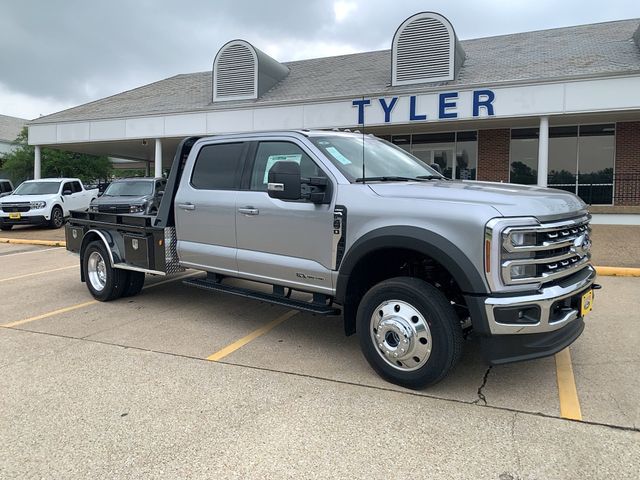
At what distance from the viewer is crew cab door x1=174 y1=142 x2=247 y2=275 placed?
5.34 m

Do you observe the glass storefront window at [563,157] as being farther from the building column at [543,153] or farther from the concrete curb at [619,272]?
the concrete curb at [619,272]

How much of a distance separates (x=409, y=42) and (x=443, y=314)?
15373 millimetres

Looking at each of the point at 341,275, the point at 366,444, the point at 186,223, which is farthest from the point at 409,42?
the point at 366,444

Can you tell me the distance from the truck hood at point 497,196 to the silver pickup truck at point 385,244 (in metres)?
0.01

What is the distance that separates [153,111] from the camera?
1998cm

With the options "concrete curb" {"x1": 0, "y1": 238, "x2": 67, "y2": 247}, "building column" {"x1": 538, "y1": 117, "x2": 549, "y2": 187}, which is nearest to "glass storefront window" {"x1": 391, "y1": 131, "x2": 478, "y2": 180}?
"building column" {"x1": 538, "y1": 117, "x2": 549, "y2": 187}

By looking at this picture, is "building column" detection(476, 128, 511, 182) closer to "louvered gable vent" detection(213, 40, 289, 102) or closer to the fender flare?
"louvered gable vent" detection(213, 40, 289, 102)

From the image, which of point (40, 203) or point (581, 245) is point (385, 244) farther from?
point (40, 203)

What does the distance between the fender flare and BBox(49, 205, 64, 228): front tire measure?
16167mm

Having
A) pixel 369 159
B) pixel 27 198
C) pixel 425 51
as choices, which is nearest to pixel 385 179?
pixel 369 159

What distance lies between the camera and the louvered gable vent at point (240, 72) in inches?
778

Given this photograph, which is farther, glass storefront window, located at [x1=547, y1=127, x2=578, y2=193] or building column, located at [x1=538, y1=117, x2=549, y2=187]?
glass storefront window, located at [x1=547, y1=127, x2=578, y2=193]

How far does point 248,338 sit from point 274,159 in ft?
5.93

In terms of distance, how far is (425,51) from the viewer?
1694 centimetres
